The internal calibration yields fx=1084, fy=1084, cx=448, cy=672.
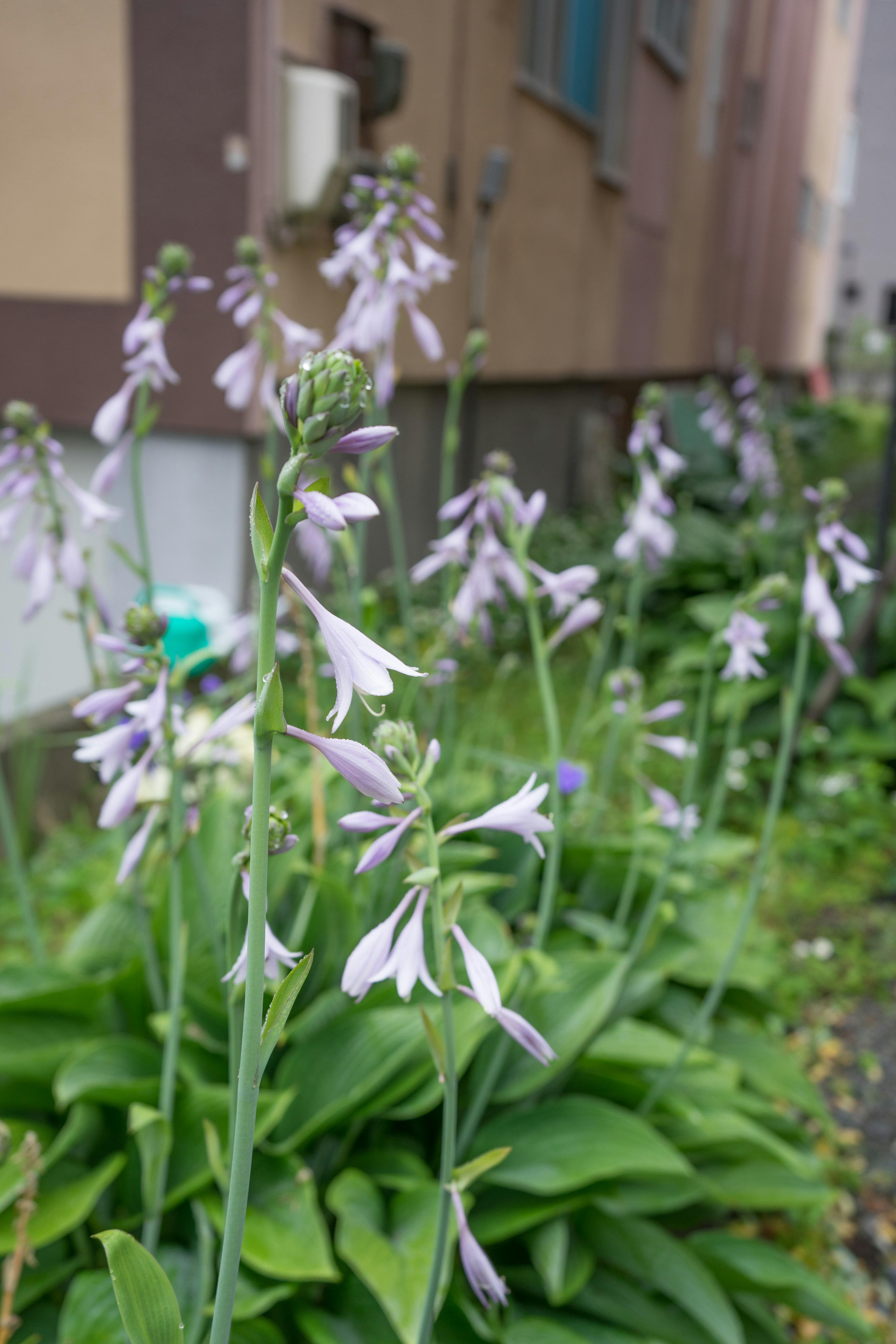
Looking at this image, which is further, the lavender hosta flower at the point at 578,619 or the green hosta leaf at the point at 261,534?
the lavender hosta flower at the point at 578,619

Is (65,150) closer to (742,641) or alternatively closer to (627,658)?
(627,658)

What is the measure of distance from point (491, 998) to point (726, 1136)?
1163 mm

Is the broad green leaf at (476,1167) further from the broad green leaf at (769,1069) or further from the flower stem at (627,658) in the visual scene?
the broad green leaf at (769,1069)

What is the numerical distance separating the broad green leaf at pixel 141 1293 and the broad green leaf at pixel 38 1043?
822mm

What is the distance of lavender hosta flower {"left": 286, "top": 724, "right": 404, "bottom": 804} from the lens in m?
0.58

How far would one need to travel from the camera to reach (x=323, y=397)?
57 cm

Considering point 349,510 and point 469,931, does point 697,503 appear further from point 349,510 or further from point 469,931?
point 349,510

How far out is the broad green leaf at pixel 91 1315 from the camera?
1256mm

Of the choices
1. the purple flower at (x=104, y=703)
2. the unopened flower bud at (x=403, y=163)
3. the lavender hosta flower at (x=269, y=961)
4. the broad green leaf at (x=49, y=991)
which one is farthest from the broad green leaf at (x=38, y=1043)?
the unopened flower bud at (x=403, y=163)

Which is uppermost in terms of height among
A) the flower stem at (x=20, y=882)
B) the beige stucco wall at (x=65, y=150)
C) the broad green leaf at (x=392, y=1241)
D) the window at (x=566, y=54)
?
the window at (x=566, y=54)

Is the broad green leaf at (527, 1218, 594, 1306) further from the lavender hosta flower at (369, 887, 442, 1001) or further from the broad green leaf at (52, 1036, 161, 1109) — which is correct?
the lavender hosta flower at (369, 887, 442, 1001)

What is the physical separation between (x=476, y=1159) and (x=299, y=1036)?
2.64 ft

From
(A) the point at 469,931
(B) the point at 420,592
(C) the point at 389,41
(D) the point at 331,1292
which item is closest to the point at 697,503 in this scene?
(B) the point at 420,592

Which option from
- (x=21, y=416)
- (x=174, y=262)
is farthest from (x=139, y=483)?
(x=174, y=262)
